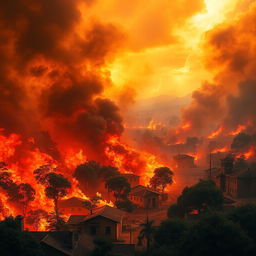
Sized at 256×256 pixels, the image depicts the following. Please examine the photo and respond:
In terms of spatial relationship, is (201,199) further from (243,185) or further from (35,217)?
(35,217)

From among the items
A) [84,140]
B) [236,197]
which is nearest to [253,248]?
[236,197]

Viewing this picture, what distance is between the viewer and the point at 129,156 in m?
77.9

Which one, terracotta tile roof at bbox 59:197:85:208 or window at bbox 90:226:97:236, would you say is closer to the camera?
window at bbox 90:226:97:236

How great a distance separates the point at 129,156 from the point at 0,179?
3214 centimetres

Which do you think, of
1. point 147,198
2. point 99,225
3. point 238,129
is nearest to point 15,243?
point 99,225

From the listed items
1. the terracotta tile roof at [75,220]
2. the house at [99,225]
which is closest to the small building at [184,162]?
the terracotta tile roof at [75,220]

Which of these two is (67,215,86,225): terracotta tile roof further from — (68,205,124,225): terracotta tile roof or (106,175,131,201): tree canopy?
(106,175,131,201): tree canopy

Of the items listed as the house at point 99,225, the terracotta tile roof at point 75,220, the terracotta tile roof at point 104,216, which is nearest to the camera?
the house at point 99,225

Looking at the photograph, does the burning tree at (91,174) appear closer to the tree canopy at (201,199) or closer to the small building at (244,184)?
the small building at (244,184)

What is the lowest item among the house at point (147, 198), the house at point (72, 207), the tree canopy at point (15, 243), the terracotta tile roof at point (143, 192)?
the tree canopy at point (15, 243)

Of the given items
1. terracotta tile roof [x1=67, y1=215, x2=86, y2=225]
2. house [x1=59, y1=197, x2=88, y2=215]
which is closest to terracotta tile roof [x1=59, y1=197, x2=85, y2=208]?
house [x1=59, y1=197, x2=88, y2=215]

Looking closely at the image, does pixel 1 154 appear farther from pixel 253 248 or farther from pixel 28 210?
pixel 253 248

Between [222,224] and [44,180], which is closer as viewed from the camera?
[222,224]

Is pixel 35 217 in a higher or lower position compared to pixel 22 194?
lower
